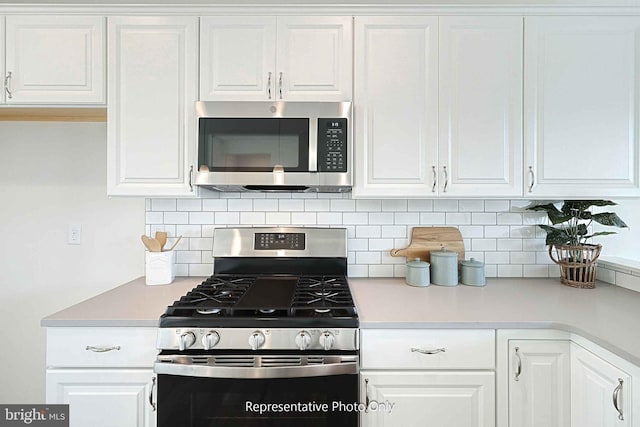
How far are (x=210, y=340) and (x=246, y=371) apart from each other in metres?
0.17

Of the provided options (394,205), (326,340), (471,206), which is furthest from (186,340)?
(471,206)

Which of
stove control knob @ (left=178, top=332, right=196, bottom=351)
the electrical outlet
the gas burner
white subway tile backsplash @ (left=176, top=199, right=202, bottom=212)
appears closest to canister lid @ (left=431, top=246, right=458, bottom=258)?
the gas burner

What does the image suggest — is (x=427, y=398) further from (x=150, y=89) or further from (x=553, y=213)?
(x=150, y=89)

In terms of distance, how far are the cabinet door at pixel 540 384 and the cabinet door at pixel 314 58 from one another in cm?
132

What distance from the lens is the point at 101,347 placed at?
1286mm

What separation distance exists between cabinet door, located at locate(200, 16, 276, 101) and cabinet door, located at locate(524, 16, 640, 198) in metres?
1.24

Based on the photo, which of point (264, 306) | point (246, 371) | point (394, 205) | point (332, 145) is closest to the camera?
point (246, 371)

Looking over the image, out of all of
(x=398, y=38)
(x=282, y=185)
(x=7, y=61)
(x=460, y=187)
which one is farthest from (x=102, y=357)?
(x=398, y=38)

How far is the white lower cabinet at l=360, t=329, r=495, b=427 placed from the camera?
1.28 metres

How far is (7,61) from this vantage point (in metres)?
1.66

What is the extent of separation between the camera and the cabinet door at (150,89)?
1657 mm

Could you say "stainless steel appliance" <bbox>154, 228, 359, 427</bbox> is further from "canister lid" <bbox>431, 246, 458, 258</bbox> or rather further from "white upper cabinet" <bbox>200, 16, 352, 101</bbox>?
"white upper cabinet" <bbox>200, 16, 352, 101</bbox>

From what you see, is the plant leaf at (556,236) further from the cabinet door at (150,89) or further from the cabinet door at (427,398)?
the cabinet door at (150,89)

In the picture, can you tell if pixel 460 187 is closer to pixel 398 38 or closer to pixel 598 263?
pixel 398 38
